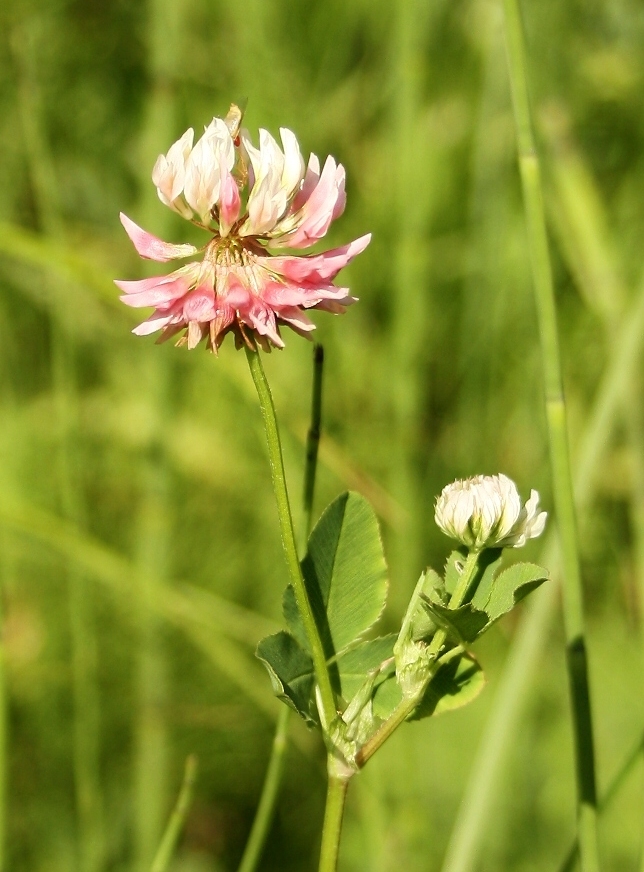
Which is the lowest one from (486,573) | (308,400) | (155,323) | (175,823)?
(175,823)

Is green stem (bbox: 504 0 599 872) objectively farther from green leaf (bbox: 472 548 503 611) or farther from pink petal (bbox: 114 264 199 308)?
pink petal (bbox: 114 264 199 308)

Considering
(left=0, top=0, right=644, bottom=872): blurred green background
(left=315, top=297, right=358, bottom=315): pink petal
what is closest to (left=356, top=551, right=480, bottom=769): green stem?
(left=315, top=297, right=358, bottom=315): pink petal

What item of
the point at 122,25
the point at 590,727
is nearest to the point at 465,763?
the point at 590,727

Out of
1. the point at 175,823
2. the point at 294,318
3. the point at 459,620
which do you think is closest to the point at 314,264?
the point at 294,318

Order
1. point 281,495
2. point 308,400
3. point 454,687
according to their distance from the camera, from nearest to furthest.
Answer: point 281,495
point 454,687
point 308,400

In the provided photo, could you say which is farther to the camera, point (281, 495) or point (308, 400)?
point (308, 400)

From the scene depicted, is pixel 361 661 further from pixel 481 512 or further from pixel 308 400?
pixel 308 400

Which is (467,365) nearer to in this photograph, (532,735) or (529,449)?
(529,449)
